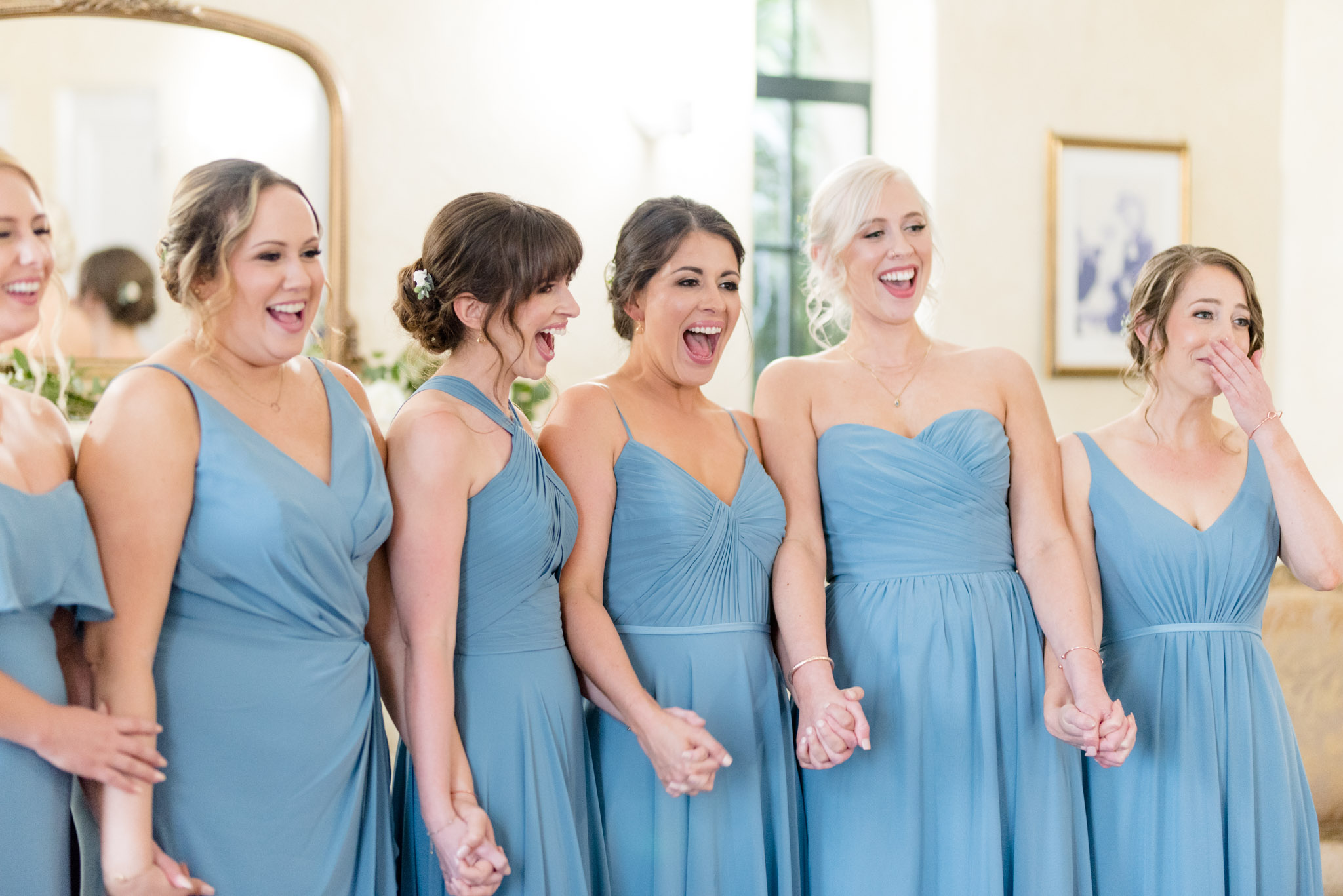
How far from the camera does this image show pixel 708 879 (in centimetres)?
189

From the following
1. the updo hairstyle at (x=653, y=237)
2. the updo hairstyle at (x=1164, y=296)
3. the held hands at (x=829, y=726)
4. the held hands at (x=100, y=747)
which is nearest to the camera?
the held hands at (x=100, y=747)

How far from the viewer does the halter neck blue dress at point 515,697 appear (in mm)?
1728

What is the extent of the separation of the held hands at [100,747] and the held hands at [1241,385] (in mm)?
1814

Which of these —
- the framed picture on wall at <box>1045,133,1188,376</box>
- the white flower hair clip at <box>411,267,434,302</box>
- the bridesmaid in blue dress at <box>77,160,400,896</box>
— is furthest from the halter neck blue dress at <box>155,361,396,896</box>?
the framed picture on wall at <box>1045,133,1188,376</box>

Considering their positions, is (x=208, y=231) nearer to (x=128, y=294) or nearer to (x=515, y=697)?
(x=515, y=697)

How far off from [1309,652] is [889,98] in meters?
3.05

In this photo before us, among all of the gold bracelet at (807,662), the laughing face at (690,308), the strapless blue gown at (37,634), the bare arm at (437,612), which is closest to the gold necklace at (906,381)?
the laughing face at (690,308)

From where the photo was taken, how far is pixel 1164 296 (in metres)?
2.20

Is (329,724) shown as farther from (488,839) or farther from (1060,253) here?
(1060,253)

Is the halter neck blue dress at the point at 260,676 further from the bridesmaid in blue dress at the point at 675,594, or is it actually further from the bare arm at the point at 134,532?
the bridesmaid in blue dress at the point at 675,594

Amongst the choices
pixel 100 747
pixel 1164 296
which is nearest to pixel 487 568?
pixel 100 747

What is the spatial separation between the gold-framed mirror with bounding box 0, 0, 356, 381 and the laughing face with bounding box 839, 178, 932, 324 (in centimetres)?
211

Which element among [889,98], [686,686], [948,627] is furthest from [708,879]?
[889,98]

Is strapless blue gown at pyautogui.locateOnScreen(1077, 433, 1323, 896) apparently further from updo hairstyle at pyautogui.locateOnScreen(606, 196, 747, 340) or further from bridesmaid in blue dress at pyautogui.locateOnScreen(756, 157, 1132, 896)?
updo hairstyle at pyautogui.locateOnScreen(606, 196, 747, 340)
